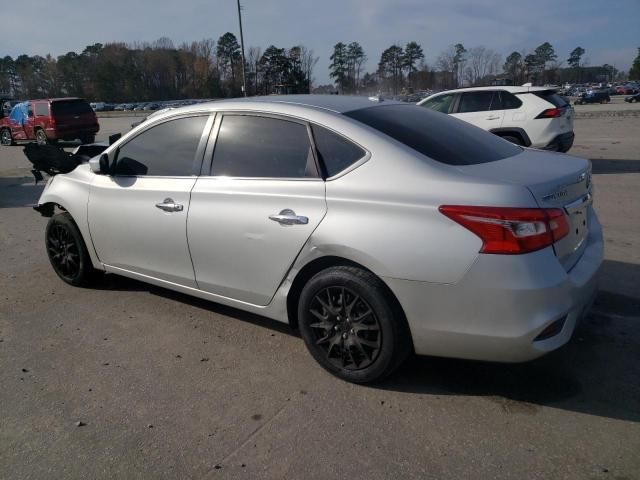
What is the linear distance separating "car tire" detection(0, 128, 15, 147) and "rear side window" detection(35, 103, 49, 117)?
11.3 feet

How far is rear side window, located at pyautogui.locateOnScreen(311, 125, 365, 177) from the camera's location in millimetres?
3023

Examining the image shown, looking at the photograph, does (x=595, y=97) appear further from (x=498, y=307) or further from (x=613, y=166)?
(x=498, y=307)

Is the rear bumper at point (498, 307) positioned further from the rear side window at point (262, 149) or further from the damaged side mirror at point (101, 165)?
the damaged side mirror at point (101, 165)

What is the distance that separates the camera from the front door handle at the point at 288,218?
121 inches

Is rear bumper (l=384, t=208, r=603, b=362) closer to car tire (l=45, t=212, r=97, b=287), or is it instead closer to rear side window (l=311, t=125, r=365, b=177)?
rear side window (l=311, t=125, r=365, b=177)

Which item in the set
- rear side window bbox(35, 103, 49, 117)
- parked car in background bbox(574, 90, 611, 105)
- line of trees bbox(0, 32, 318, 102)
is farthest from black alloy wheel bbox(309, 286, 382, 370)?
line of trees bbox(0, 32, 318, 102)

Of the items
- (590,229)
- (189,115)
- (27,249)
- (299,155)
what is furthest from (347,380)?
(27,249)

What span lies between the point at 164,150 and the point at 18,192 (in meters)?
8.49

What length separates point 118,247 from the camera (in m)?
4.20

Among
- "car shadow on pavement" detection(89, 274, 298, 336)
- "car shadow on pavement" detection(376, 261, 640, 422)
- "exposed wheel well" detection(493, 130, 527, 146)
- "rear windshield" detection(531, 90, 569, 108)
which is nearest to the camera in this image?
"car shadow on pavement" detection(376, 261, 640, 422)

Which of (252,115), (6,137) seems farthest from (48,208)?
(6,137)

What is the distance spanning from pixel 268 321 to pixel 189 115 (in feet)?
5.46

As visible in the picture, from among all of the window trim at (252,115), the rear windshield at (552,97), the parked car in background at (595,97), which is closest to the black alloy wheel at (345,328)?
the window trim at (252,115)

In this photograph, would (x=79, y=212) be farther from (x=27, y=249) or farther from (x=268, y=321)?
(x=27, y=249)
